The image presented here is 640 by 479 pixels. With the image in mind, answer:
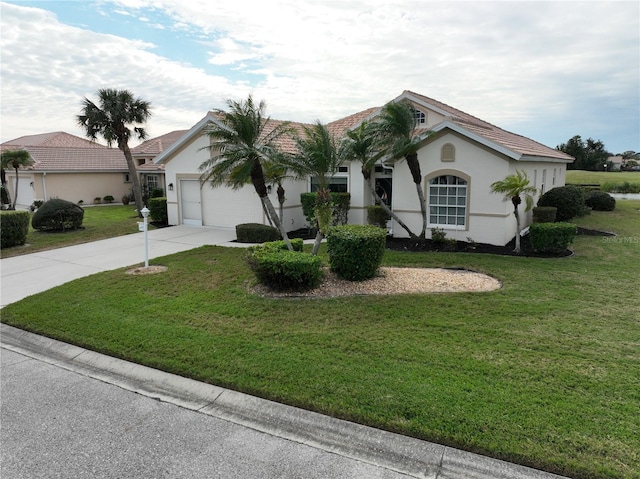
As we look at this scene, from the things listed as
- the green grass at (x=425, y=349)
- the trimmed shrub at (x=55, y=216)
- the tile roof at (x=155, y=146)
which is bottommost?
the green grass at (x=425, y=349)

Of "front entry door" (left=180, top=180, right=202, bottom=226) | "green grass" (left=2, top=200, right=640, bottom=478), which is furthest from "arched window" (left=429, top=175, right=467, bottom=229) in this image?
Answer: "front entry door" (left=180, top=180, right=202, bottom=226)

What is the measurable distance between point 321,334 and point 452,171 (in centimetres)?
889

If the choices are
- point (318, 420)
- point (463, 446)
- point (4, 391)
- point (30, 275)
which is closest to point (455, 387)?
point (463, 446)

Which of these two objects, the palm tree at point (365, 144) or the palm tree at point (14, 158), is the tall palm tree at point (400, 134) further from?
the palm tree at point (14, 158)

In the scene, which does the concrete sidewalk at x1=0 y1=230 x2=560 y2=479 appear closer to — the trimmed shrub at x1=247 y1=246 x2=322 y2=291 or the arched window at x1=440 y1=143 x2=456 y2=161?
the trimmed shrub at x1=247 y1=246 x2=322 y2=291

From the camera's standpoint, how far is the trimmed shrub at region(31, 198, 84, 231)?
57.4 ft

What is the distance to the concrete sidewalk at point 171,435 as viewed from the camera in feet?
12.8

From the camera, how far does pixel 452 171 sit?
13.7m

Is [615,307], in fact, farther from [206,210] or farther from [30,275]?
[206,210]

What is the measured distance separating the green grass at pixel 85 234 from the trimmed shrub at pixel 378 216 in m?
9.77

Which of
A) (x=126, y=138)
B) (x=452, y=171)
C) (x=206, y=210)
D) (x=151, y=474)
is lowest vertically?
(x=151, y=474)

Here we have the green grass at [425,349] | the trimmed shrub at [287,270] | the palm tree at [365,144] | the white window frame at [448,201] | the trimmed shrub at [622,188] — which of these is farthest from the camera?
the trimmed shrub at [622,188]

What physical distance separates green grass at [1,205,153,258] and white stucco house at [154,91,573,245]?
266cm

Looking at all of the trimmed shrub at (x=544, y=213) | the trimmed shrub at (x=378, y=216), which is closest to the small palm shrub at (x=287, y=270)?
the trimmed shrub at (x=378, y=216)
